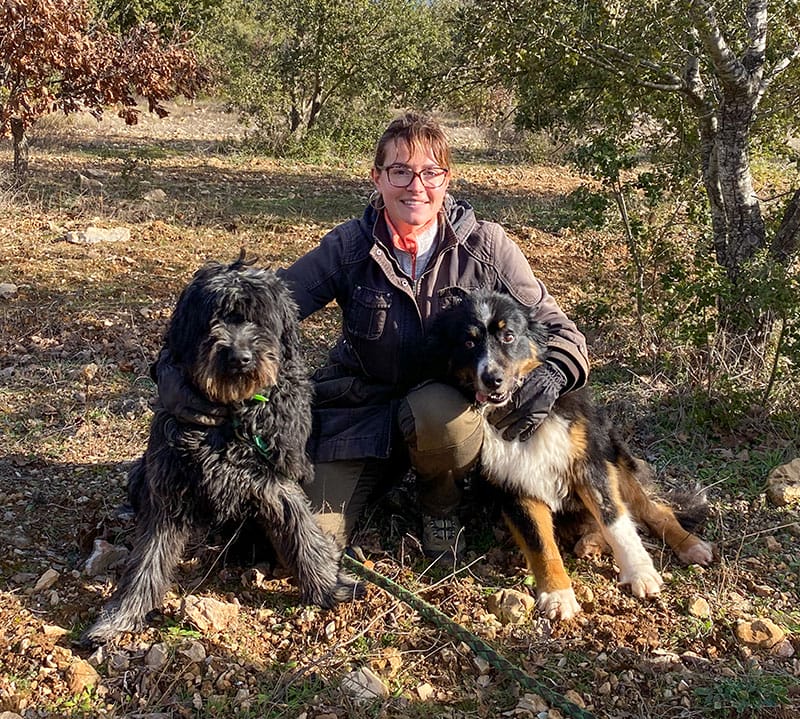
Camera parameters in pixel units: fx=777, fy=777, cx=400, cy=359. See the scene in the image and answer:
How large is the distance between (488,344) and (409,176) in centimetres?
85

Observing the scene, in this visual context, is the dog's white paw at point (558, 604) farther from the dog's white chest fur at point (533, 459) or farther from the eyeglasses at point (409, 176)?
the eyeglasses at point (409, 176)

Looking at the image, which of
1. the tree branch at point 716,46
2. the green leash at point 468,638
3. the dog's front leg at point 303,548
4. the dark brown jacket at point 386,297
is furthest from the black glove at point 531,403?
the tree branch at point 716,46

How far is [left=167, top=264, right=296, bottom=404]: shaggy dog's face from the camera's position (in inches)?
111

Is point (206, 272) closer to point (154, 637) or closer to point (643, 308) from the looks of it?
point (154, 637)

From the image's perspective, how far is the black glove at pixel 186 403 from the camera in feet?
9.50

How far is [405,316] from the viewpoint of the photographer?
350cm

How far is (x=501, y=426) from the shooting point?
3.37 metres

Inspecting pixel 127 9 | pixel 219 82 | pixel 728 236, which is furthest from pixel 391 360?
pixel 219 82

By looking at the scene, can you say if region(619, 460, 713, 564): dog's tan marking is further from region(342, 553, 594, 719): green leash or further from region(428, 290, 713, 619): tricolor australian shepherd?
region(342, 553, 594, 719): green leash

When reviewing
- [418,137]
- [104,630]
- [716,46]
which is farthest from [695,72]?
[104,630]

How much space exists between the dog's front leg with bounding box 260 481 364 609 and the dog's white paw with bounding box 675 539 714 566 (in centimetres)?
145

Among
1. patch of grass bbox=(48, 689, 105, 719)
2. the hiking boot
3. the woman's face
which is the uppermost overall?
the woman's face

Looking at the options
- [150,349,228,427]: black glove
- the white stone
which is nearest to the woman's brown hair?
[150,349,228,427]: black glove

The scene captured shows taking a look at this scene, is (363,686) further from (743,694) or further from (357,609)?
(743,694)
